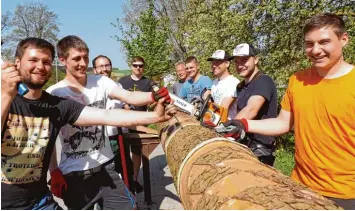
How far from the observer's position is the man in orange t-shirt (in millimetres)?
2186

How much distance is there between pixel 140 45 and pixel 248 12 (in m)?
10.0

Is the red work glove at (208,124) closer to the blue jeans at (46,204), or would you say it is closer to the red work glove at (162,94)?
the red work glove at (162,94)

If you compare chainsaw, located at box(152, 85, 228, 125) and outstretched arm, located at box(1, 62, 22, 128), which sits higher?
outstretched arm, located at box(1, 62, 22, 128)

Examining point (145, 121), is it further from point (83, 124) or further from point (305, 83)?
point (305, 83)

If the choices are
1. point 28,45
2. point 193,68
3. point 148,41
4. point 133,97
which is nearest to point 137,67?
point 193,68

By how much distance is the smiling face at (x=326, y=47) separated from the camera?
7.34 feet

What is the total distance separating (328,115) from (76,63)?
86.0 inches

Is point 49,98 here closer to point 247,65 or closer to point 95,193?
point 95,193

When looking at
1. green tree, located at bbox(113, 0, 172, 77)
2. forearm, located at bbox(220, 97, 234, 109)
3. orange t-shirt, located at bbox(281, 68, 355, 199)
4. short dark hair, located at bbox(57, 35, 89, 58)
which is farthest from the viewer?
green tree, located at bbox(113, 0, 172, 77)

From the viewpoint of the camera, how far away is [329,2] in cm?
632

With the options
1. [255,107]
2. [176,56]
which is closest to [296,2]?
[255,107]

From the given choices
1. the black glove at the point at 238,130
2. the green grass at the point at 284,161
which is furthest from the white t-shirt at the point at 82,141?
the green grass at the point at 284,161

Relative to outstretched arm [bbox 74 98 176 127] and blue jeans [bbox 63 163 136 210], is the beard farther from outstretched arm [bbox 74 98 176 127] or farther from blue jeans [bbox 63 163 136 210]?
blue jeans [bbox 63 163 136 210]

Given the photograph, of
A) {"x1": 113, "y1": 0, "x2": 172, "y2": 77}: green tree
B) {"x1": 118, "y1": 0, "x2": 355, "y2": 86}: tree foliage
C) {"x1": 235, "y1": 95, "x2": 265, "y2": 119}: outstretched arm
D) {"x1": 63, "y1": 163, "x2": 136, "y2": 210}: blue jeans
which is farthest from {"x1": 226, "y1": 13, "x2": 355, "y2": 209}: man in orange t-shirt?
{"x1": 113, "y1": 0, "x2": 172, "y2": 77}: green tree
